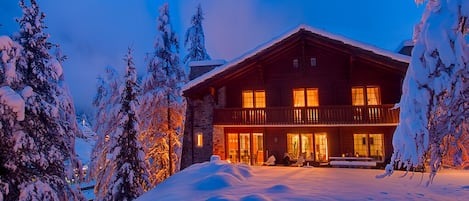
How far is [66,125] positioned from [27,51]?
279 centimetres

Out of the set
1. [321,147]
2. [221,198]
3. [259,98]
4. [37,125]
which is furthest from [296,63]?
[37,125]

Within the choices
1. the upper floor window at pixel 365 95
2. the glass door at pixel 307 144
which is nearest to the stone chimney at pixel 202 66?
the glass door at pixel 307 144

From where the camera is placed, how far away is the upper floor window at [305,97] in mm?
17500

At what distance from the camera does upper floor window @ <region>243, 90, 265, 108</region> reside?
59.6ft

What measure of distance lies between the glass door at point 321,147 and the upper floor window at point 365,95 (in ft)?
8.50

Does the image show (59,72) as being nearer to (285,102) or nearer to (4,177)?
(4,177)

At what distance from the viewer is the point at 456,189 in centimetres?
914

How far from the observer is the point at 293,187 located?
29.7 feet

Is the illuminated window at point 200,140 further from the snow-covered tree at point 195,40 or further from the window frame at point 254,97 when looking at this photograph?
the snow-covered tree at point 195,40

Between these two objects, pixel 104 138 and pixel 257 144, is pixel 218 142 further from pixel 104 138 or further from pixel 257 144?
pixel 104 138

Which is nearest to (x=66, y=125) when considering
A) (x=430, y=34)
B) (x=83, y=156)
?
(x=430, y=34)

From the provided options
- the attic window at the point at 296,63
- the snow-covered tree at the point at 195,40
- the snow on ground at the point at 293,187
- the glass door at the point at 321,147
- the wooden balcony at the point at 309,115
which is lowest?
the snow on ground at the point at 293,187

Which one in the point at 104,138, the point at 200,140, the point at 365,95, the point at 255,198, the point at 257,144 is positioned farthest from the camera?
the point at 104,138

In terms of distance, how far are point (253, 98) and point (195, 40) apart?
45.1ft
